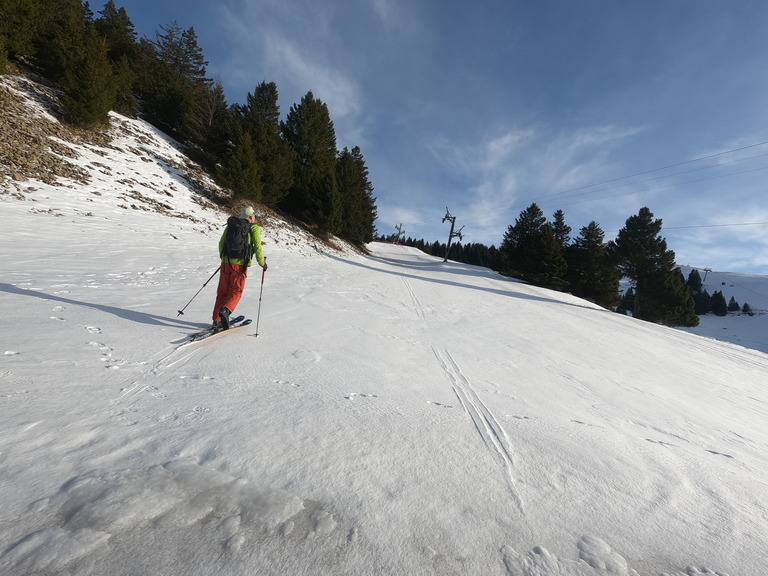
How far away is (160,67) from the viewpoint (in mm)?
24328

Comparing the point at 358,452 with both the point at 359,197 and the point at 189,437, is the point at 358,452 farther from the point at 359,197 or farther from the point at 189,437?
the point at 359,197

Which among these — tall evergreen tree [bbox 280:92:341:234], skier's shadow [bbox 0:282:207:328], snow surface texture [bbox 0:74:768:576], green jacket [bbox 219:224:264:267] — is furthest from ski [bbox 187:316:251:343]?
tall evergreen tree [bbox 280:92:341:234]

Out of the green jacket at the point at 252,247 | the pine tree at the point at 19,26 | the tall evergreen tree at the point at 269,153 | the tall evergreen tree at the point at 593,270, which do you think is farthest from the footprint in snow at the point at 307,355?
the tall evergreen tree at the point at 593,270

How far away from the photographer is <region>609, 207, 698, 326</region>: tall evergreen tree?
77.6 feet

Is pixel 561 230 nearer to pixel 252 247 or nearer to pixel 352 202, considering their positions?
pixel 352 202

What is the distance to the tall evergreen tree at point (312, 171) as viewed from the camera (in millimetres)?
22672

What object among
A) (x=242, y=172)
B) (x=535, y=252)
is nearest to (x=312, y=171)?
(x=242, y=172)

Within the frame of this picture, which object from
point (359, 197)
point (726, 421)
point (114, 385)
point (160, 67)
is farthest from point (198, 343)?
point (160, 67)

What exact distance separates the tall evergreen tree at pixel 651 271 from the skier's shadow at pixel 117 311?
104 feet

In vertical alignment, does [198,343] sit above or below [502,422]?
below

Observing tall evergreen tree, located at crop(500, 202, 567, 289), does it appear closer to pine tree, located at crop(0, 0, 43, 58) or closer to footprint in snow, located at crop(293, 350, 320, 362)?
footprint in snow, located at crop(293, 350, 320, 362)

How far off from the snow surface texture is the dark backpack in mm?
1178

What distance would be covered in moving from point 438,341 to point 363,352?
1.55 m

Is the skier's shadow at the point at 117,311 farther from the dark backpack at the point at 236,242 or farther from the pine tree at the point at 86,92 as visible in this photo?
the pine tree at the point at 86,92
